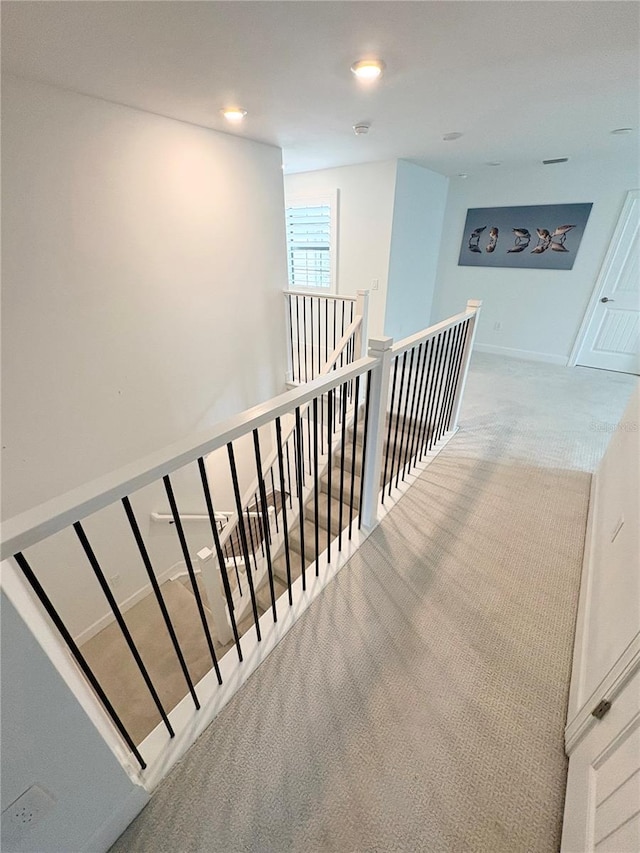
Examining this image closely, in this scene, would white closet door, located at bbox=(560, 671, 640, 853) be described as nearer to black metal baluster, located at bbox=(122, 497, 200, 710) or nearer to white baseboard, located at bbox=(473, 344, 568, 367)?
black metal baluster, located at bbox=(122, 497, 200, 710)

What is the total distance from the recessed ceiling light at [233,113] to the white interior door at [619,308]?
391 cm

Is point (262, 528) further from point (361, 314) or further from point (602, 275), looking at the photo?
point (602, 275)

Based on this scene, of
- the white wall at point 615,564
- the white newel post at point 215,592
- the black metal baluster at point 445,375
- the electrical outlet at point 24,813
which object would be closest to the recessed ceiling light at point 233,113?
the black metal baluster at point 445,375

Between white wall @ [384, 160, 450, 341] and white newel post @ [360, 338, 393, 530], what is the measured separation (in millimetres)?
2860

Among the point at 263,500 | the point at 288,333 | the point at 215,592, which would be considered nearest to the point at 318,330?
the point at 288,333

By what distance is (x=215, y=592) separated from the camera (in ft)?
6.74

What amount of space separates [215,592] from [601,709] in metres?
1.83

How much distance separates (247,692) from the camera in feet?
3.76

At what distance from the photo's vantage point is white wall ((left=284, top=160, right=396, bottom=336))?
361 centimetres

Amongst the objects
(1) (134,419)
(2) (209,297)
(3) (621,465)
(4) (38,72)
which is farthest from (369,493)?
(4) (38,72)

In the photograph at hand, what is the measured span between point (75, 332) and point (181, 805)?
2309mm

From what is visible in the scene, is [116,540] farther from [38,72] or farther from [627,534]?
[627,534]

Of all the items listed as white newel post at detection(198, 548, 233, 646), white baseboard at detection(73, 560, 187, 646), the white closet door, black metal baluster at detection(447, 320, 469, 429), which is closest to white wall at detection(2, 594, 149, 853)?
white newel post at detection(198, 548, 233, 646)

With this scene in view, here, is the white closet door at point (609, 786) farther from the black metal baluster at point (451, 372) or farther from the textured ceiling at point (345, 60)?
the textured ceiling at point (345, 60)
